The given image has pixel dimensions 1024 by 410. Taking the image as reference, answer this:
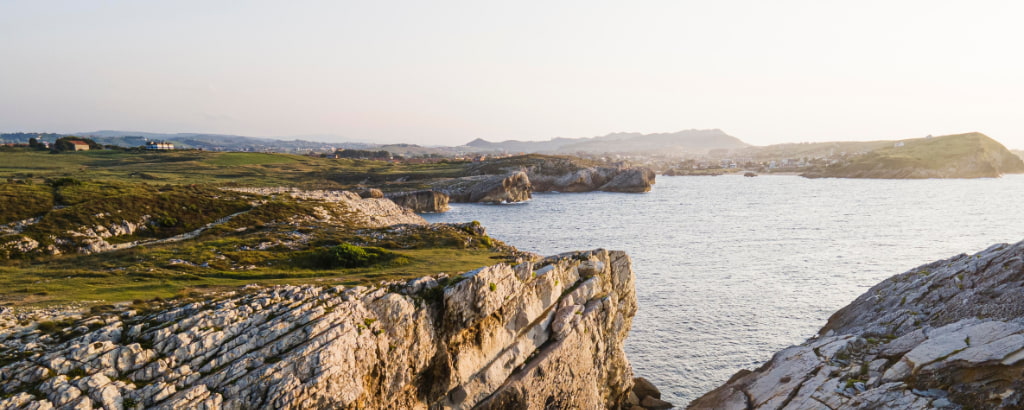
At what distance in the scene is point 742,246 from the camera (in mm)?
66625

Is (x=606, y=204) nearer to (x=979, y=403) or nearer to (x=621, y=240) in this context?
(x=621, y=240)

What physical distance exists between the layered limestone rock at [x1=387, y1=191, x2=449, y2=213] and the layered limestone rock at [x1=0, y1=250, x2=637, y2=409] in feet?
272

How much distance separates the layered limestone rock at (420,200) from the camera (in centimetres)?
10844

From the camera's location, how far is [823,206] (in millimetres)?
109875

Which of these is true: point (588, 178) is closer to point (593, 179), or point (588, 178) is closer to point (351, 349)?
point (593, 179)

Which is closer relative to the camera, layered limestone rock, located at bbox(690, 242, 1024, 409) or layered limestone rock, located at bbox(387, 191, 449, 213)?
layered limestone rock, located at bbox(690, 242, 1024, 409)

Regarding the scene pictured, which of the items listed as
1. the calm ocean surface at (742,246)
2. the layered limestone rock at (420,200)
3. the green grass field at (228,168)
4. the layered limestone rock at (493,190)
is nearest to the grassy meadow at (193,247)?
the calm ocean surface at (742,246)

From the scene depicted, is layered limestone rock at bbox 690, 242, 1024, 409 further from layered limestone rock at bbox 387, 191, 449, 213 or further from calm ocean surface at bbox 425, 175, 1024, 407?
Result: layered limestone rock at bbox 387, 191, 449, 213

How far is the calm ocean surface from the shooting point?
3503cm

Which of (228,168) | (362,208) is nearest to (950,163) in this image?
(362,208)

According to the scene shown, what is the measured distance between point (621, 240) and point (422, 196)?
5306 centimetres

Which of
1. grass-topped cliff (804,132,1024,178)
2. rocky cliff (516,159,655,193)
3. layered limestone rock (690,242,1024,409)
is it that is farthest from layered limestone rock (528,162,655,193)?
layered limestone rock (690,242,1024,409)

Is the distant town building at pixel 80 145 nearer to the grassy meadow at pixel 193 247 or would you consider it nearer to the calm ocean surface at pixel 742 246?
the calm ocean surface at pixel 742 246

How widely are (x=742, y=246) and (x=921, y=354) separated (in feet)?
159
